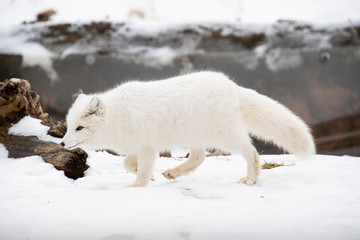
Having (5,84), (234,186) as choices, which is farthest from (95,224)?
(5,84)

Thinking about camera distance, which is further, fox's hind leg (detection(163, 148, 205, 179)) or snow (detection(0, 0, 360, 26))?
snow (detection(0, 0, 360, 26))

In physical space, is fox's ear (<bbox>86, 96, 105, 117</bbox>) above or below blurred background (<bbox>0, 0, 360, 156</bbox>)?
below

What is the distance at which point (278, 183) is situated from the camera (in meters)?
2.42

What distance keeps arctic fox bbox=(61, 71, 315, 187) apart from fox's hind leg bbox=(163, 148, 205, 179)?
6.5 inches

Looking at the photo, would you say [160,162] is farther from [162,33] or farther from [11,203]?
[162,33]

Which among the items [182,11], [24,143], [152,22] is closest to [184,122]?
[24,143]

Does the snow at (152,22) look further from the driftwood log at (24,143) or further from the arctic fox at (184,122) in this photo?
the arctic fox at (184,122)

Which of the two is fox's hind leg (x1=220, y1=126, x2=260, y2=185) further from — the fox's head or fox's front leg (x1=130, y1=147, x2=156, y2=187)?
the fox's head

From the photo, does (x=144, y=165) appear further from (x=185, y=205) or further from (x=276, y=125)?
(x=276, y=125)

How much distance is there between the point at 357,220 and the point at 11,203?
198 cm

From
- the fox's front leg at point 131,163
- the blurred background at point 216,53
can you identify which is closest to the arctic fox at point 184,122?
the fox's front leg at point 131,163

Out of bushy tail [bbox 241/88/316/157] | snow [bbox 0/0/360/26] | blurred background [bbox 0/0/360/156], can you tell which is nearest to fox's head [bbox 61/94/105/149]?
bushy tail [bbox 241/88/316/157]

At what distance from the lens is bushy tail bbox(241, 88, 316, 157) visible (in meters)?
2.55

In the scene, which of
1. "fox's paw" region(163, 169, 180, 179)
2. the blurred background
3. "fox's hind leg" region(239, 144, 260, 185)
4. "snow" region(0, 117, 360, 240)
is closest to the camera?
"snow" region(0, 117, 360, 240)
